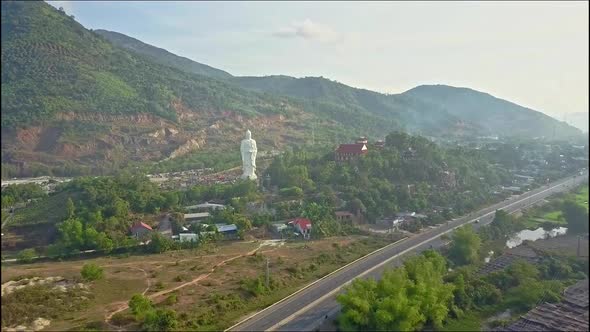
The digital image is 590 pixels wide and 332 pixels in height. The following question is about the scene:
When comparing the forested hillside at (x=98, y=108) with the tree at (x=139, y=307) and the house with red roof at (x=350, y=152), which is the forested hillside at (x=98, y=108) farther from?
the tree at (x=139, y=307)

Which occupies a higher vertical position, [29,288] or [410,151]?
[410,151]

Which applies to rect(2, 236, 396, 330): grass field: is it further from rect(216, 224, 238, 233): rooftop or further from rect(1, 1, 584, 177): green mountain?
rect(1, 1, 584, 177): green mountain

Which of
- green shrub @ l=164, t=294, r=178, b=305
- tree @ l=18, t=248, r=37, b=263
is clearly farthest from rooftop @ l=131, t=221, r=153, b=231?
green shrub @ l=164, t=294, r=178, b=305

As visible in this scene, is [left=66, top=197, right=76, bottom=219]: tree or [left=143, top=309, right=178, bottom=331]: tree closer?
[left=143, top=309, right=178, bottom=331]: tree

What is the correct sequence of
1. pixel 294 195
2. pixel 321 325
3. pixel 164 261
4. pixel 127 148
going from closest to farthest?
pixel 321 325 → pixel 164 261 → pixel 294 195 → pixel 127 148

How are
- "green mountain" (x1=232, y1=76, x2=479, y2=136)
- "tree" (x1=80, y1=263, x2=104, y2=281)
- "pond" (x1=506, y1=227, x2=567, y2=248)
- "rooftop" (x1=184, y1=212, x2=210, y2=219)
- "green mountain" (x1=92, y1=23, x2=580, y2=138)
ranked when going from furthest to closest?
"green mountain" (x1=232, y1=76, x2=479, y2=136) → "green mountain" (x1=92, y1=23, x2=580, y2=138) → "rooftop" (x1=184, y1=212, x2=210, y2=219) → "pond" (x1=506, y1=227, x2=567, y2=248) → "tree" (x1=80, y1=263, x2=104, y2=281)

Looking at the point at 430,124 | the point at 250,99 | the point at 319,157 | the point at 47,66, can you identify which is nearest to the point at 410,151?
the point at 319,157

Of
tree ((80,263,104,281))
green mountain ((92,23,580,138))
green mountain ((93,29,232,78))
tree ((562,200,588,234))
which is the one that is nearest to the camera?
tree ((562,200,588,234))

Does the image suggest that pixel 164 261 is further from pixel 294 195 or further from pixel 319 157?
pixel 319 157
